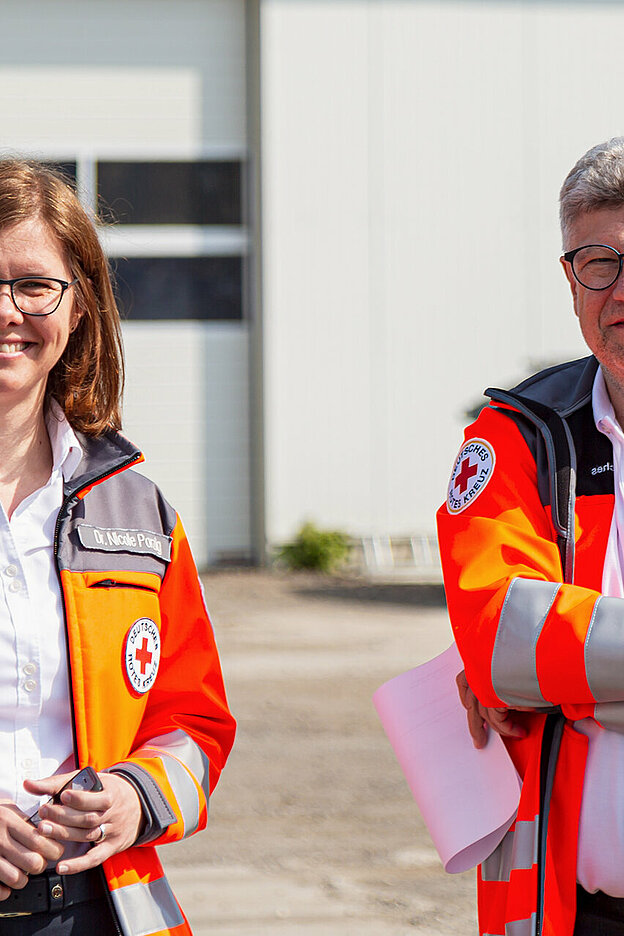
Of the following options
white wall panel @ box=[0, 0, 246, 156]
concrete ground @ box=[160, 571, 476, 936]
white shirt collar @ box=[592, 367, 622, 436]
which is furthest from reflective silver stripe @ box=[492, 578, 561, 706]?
white wall panel @ box=[0, 0, 246, 156]

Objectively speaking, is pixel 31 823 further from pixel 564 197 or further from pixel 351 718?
pixel 351 718

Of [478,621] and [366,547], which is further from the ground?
[478,621]

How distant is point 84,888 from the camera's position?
2.07m

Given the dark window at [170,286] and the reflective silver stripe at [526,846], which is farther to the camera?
the dark window at [170,286]

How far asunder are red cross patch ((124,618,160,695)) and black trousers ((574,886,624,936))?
2.54ft

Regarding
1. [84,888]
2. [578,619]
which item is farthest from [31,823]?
[578,619]

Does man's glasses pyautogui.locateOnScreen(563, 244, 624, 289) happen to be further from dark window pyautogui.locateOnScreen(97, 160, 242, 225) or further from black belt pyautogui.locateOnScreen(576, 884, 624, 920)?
dark window pyautogui.locateOnScreen(97, 160, 242, 225)

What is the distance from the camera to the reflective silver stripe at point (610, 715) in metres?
1.97

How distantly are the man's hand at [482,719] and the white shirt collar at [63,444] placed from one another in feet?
2.53

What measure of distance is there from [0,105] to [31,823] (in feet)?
46.2

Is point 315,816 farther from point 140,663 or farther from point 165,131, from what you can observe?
point 165,131

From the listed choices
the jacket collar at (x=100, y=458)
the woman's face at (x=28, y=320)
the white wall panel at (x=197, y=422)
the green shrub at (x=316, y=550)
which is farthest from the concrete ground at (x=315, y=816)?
the white wall panel at (x=197, y=422)

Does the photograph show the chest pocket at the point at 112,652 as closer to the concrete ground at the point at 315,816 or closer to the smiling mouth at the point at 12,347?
the smiling mouth at the point at 12,347

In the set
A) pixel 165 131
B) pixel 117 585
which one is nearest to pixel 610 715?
pixel 117 585
